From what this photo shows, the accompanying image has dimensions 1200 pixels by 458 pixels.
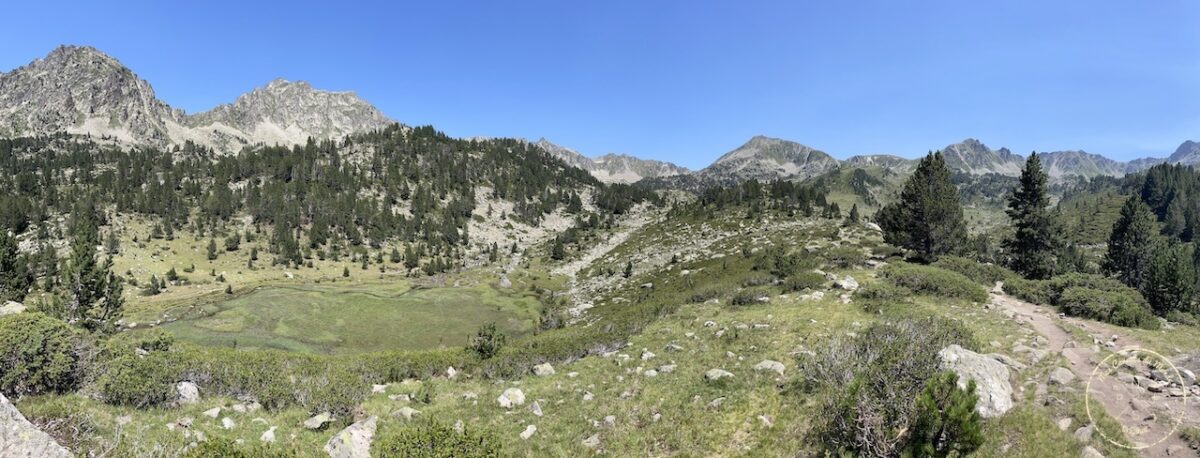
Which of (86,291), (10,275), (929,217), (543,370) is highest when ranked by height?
(929,217)

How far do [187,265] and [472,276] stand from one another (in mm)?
50438

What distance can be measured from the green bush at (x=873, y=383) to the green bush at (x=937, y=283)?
13968 mm

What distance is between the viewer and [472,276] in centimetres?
7062

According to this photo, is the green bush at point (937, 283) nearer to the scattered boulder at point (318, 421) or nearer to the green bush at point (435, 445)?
the green bush at point (435, 445)

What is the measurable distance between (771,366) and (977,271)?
98.6ft

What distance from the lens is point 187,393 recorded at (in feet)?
49.5

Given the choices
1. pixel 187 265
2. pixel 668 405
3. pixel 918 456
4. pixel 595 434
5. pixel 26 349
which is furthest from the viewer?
pixel 187 265

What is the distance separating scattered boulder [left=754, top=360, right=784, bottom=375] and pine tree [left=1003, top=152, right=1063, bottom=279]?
138 ft

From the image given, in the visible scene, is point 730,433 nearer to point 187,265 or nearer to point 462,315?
point 462,315

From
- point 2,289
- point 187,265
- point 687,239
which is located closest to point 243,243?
point 187,265

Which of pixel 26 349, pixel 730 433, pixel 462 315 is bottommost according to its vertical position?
pixel 462 315

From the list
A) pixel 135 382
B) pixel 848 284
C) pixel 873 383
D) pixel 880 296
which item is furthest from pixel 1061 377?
pixel 135 382

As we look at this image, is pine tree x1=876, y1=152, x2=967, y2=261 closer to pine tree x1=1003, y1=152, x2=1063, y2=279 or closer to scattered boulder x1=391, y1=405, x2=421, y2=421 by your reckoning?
pine tree x1=1003, y1=152, x2=1063, y2=279

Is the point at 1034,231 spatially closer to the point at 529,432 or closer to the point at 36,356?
the point at 529,432
